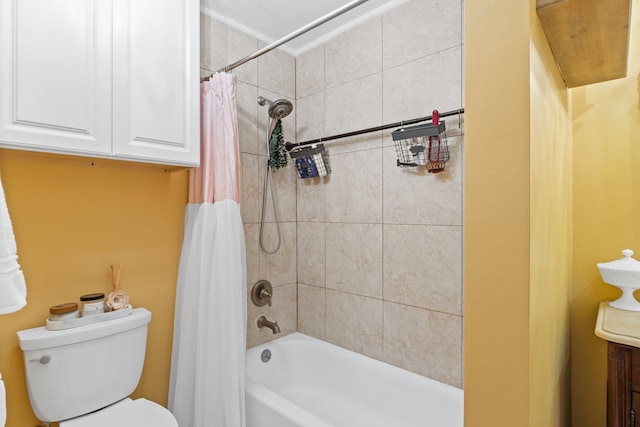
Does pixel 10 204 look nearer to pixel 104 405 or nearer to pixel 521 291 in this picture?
pixel 104 405

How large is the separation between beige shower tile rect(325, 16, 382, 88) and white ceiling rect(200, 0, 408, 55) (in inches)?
2.2

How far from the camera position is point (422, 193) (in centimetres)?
183

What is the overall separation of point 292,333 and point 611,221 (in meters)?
1.98

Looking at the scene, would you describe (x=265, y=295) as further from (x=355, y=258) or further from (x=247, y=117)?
(x=247, y=117)

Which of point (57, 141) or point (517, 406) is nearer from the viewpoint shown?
point (517, 406)

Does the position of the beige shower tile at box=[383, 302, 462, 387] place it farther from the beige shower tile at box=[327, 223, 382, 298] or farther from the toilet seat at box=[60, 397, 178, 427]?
the toilet seat at box=[60, 397, 178, 427]

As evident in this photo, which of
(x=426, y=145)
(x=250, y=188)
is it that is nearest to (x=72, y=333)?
(x=250, y=188)

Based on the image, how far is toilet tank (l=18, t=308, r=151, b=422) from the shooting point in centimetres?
129

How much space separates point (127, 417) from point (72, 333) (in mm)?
414

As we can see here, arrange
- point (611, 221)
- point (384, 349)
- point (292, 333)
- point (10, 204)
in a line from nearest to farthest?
point (10, 204) → point (611, 221) → point (384, 349) → point (292, 333)

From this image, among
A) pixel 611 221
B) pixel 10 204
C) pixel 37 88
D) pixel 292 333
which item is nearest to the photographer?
pixel 37 88

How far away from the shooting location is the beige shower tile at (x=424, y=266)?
1.72m

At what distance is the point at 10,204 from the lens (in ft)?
4.44

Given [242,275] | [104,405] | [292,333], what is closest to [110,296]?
[104,405]
